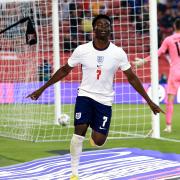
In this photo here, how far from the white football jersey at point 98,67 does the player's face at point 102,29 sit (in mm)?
195

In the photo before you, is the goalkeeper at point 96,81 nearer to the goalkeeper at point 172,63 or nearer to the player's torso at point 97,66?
the player's torso at point 97,66

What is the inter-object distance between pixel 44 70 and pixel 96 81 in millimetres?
7649

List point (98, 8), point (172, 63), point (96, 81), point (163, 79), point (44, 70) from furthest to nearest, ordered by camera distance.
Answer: point (163, 79), point (98, 8), point (44, 70), point (172, 63), point (96, 81)

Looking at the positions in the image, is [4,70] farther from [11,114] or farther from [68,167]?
[68,167]

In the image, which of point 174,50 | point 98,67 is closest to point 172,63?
point 174,50

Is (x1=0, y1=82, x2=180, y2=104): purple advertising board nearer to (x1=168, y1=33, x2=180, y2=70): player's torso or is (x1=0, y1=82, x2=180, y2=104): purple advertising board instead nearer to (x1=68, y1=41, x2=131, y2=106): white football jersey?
(x1=168, y1=33, x2=180, y2=70): player's torso

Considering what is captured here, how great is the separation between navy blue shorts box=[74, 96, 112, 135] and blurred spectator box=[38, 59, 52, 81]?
642 centimetres

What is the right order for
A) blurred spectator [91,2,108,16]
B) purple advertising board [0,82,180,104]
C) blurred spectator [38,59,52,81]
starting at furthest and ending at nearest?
1. blurred spectator [91,2,108,16]
2. blurred spectator [38,59,52,81]
3. purple advertising board [0,82,180,104]

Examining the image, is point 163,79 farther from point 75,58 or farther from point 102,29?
point 102,29

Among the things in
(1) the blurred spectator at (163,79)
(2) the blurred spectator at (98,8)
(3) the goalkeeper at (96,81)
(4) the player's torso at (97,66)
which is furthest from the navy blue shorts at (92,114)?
(1) the blurred spectator at (163,79)

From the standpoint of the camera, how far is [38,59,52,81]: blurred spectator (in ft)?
48.8

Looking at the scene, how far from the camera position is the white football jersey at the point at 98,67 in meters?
8.21

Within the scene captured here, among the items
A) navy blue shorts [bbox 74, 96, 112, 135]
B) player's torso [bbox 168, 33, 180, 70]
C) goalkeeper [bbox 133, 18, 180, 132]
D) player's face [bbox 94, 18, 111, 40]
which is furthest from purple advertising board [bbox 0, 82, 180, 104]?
player's face [bbox 94, 18, 111, 40]

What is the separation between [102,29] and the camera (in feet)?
26.6
